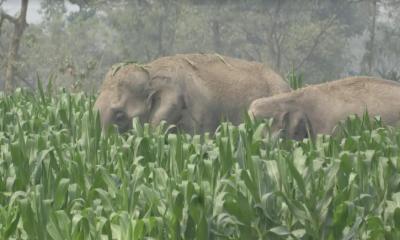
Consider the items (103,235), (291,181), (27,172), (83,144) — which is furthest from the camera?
(83,144)

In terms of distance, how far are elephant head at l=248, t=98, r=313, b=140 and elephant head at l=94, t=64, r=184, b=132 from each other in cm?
99

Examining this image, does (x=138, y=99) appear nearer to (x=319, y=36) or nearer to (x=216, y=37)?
(x=319, y=36)

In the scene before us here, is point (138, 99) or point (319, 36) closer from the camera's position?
point (138, 99)

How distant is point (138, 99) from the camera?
37.2 feet

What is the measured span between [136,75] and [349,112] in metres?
2.40

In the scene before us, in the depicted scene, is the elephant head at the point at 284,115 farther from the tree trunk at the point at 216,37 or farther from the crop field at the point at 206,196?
the tree trunk at the point at 216,37

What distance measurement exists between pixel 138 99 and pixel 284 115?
5.61 feet

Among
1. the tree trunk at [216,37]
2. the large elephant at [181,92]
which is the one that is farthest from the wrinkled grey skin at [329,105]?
the tree trunk at [216,37]

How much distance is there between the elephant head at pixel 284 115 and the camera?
10621 millimetres

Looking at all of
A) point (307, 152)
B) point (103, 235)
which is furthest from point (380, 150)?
point (103, 235)

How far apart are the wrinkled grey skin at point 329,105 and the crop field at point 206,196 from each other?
274 cm

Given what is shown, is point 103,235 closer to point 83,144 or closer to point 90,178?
point 90,178

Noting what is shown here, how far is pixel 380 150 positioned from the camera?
26.3 ft

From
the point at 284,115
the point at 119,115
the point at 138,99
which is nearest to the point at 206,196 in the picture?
the point at 284,115
